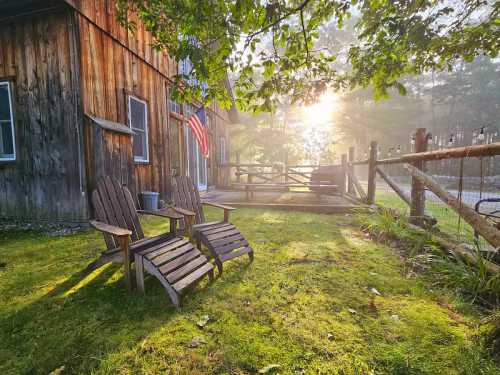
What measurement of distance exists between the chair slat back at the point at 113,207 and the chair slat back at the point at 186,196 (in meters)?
0.62

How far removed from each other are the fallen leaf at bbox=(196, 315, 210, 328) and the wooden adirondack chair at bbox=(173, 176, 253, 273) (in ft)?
2.29

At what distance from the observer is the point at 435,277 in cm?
256

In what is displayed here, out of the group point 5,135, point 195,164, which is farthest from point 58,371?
point 195,164

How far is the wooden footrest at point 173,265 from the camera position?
1975 mm

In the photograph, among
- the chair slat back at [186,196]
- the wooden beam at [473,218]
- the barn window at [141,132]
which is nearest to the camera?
the wooden beam at [473,218]

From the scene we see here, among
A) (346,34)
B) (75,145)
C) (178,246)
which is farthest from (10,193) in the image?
(346,34)

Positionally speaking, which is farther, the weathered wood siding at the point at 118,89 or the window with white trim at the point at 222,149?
the window with white trim at the point at 222,149

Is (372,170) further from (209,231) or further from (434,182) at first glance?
(209,231)

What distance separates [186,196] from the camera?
3373 millimetres

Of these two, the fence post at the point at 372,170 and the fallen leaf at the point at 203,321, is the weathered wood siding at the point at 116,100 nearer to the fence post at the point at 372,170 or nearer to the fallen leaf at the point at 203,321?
the fallen leaf at the point at 203,321

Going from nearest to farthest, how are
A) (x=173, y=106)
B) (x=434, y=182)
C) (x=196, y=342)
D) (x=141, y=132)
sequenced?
(x=196, y=342)
(x=434, y=182)
(x=141, y=132)
(x=173, y=106)

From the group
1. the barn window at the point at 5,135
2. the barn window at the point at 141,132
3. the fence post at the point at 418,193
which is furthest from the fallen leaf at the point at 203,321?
the barn window at the point at 5,135

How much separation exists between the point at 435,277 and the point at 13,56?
7479mm

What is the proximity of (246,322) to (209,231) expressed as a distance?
4.02 ft
